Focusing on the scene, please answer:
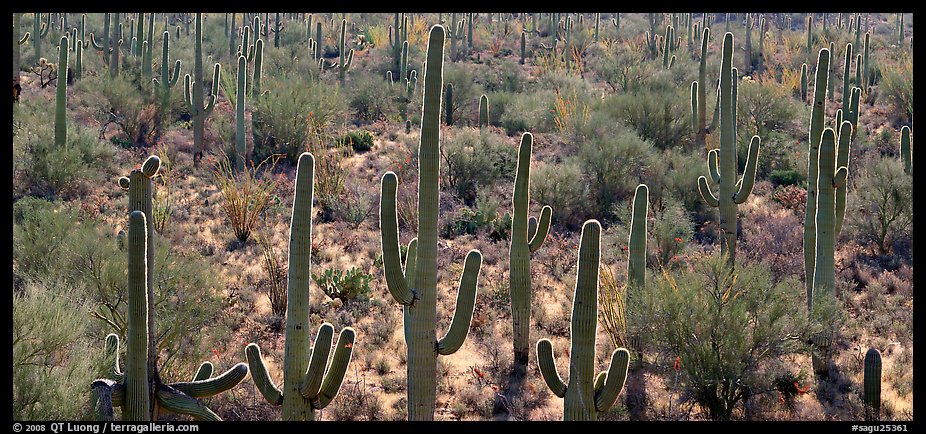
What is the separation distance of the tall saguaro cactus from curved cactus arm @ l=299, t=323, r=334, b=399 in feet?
2.46

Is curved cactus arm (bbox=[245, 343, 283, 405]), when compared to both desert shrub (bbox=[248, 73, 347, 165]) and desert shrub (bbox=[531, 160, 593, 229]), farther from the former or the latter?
desert shrub (bbox=[248, 73, 347, 165])

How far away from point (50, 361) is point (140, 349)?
5.21 feet

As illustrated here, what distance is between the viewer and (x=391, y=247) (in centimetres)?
618

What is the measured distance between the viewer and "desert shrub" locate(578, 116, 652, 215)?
1541 cm

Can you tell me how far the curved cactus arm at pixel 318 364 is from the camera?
5934mm

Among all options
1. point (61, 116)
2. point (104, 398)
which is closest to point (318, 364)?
point (104, 398)

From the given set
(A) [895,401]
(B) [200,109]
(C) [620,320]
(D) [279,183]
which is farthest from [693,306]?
(B) [200,109]

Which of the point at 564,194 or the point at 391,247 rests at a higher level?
the point at 564,194

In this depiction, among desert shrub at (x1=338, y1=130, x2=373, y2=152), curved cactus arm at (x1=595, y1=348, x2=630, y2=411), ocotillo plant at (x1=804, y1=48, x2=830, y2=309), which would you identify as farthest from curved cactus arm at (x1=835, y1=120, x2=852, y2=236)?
desert shrub at (x1=338, y1=130, x2=373, y2=152)

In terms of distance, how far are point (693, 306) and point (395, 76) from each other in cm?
2714

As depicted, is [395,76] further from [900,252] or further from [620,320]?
[620,320]

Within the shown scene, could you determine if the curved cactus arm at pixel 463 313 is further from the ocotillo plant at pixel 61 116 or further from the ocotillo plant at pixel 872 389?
the ocotillo plant at pixel 61 116

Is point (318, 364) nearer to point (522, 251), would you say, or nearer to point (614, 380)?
point (614, 380)

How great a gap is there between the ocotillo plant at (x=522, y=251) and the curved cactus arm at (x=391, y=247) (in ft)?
7.89
